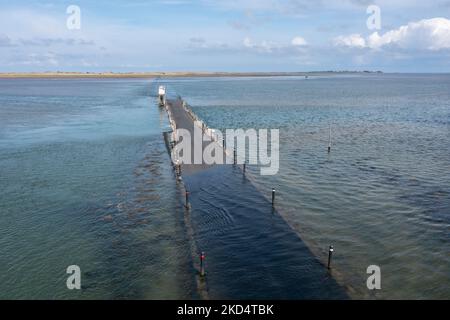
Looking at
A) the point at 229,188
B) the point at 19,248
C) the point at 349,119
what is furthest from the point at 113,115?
the point at 19,248

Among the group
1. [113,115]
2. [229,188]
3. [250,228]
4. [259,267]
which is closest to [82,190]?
[229,188]

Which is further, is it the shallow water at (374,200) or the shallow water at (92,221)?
the shallow water at (374,200)

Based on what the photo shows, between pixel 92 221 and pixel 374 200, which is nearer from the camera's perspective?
pixel 92 221

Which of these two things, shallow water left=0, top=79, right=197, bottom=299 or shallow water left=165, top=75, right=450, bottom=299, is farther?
shallow water left=165, top=75, right=450, bottom=299

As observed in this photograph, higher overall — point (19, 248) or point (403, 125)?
point (403, 125)

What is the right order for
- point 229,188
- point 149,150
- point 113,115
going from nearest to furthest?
point 229,188
point 149,150
point 113,115
